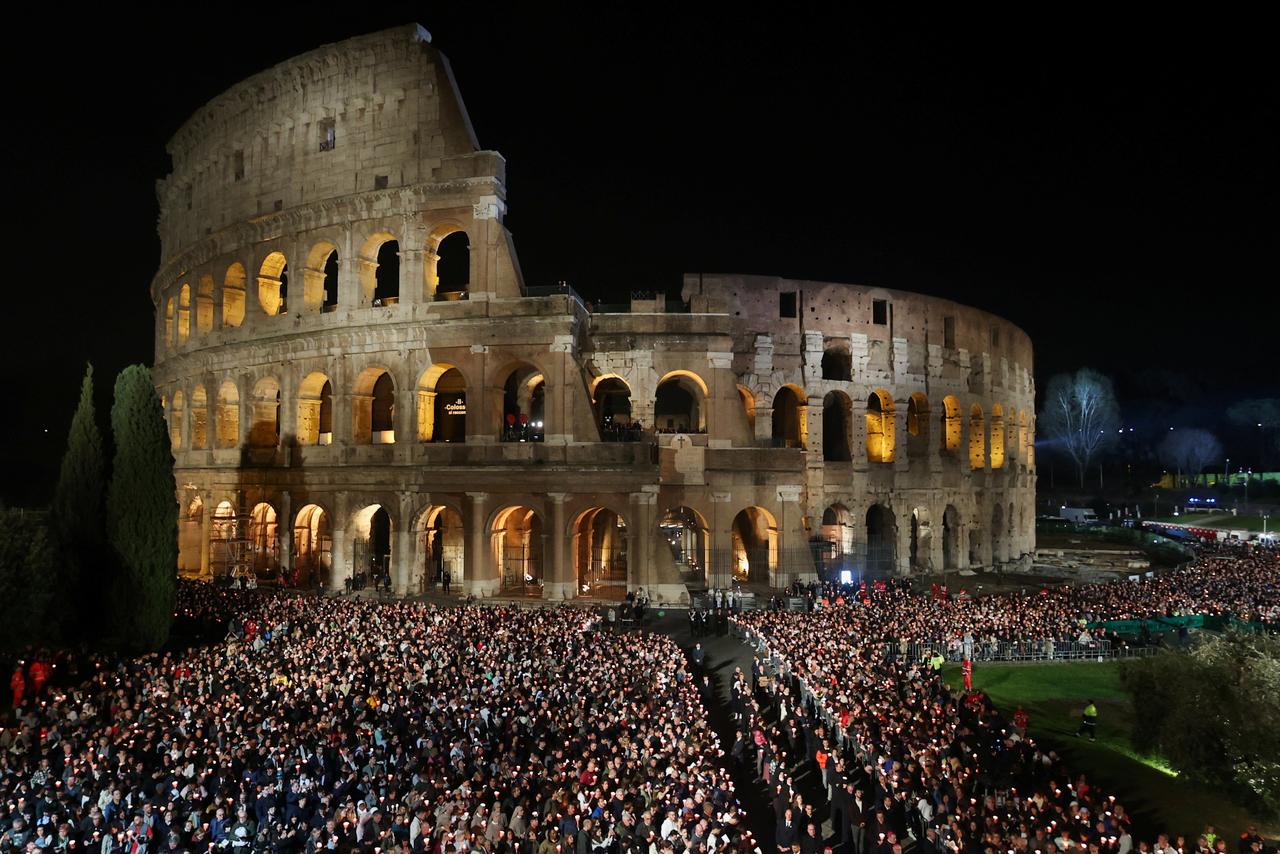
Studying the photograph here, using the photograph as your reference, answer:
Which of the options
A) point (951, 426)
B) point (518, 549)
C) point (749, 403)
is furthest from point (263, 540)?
point (951, 426)

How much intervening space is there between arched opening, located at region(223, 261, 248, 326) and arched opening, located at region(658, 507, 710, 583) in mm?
21122

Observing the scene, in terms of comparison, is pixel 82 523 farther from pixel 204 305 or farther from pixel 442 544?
pixel 204 305

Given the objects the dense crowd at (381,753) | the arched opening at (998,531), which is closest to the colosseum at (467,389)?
the arched opening at (998,531)

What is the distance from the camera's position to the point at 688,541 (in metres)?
38.5

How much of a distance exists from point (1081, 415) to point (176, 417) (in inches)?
3036

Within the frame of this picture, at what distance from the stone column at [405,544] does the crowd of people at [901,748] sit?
13.5m

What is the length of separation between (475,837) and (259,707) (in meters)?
7.55

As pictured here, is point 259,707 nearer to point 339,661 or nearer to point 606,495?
point 339,661

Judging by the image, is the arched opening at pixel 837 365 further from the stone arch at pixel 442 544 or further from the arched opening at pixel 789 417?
the stone arch at pixel 442 544

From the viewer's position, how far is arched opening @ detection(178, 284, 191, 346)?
136 feet

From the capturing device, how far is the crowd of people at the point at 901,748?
460 inches

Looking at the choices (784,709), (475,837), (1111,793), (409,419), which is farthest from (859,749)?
(409,419)

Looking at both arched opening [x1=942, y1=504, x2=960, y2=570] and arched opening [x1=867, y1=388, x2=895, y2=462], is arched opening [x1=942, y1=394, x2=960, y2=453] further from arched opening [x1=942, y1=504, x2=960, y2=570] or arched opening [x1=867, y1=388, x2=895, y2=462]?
arched opening [x1=867, y1=388, x2=895, y2=462]

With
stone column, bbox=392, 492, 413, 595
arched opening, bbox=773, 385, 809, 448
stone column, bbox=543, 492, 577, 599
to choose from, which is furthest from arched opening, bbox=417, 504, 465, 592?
arched opening, bbox=773, 385, 809, 448
